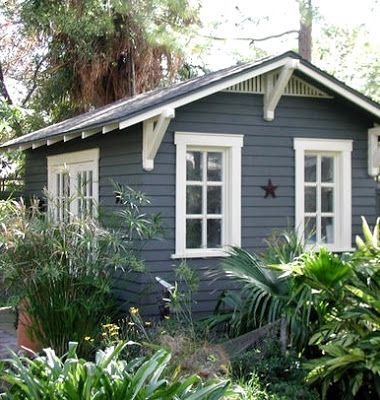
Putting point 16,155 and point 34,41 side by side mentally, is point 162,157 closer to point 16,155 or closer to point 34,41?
point 16,155

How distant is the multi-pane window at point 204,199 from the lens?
916 cm

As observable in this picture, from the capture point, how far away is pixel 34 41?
723 inches

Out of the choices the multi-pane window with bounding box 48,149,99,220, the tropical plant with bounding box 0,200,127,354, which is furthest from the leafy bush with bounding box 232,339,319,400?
the multi-pane window with bounding box 48,149,99,220

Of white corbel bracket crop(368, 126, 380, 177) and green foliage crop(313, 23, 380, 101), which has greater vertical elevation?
green foliage crop(313, 23, 380, 101)

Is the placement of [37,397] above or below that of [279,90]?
below

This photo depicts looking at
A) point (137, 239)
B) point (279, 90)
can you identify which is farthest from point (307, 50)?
point (137, 239)

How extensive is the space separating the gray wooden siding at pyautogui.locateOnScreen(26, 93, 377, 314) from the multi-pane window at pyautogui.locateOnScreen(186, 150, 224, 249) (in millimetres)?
289

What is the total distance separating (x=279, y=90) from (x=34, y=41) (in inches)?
423

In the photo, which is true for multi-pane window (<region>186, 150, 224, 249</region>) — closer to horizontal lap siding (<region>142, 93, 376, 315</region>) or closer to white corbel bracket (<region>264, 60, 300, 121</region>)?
horizontal lap siding (<region>142, 93, 376, 315</region>)

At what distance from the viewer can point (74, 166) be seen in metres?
10.6

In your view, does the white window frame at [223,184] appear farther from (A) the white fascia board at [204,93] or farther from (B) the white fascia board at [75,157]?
(B) the white fascia board at [75,157]

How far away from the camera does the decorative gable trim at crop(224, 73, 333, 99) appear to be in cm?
930

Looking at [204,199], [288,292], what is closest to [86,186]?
[204,199]

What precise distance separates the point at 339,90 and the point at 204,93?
6.41 feet
